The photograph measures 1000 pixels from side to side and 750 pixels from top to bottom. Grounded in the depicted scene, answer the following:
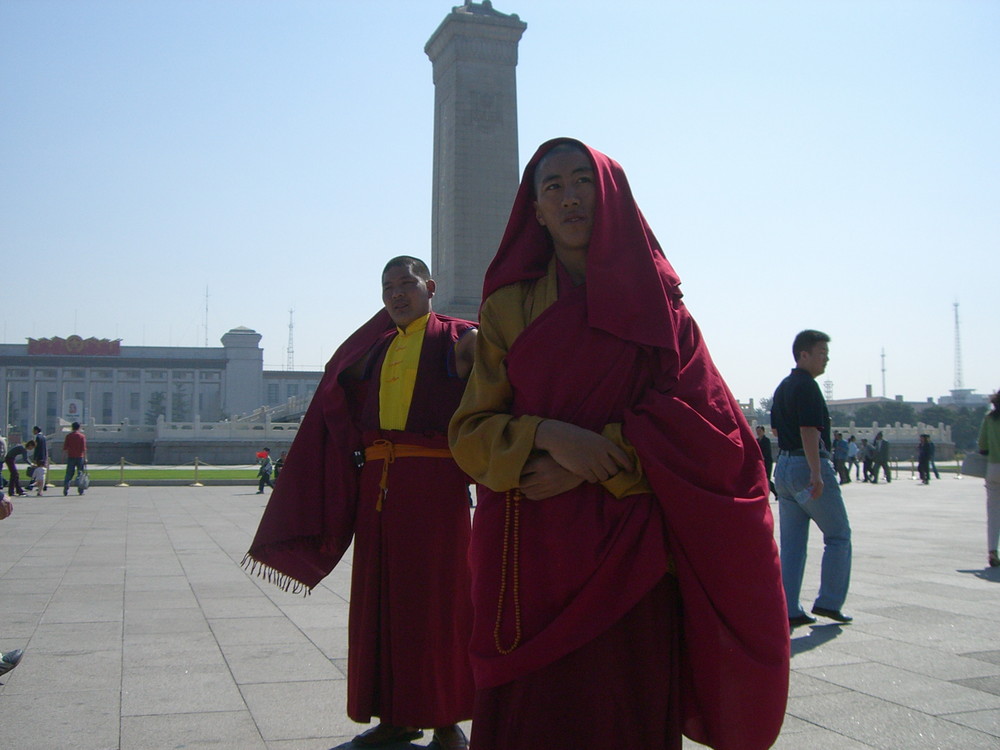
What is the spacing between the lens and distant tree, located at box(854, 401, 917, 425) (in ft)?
270

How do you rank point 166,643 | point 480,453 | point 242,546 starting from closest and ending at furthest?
point 480,453, point 166,643, point 242,546

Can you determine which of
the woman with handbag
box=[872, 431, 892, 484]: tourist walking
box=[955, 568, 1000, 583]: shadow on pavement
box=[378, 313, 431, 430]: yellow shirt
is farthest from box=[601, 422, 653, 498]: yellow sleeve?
box=[872, 431, 892, 484]: tourist walking

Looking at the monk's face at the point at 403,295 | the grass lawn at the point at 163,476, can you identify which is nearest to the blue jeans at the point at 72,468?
the grass lawn at the point at 163,476

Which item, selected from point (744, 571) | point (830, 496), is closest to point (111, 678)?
point (744, 571)

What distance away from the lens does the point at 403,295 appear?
384 cm

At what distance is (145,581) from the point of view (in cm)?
746

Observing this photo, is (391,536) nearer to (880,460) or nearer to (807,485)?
(807,485)

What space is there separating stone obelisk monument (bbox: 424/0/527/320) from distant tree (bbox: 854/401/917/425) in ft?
168

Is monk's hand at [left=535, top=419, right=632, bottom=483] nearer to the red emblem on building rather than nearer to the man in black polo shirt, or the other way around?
the man in black polo shirt

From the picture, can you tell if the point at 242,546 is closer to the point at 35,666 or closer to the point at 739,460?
the point at 35,666

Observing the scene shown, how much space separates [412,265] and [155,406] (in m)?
86.6

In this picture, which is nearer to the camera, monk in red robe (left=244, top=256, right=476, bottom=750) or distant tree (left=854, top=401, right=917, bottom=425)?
monk in red robe (left=244, top=256, right=476, bottom=750)

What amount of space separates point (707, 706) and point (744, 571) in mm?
299

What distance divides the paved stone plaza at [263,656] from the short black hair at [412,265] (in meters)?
1.73
